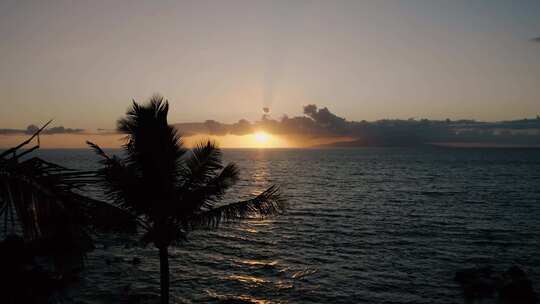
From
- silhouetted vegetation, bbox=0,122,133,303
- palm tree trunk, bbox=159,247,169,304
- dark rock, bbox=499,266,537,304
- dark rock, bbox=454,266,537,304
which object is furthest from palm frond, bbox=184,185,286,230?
dark rock, bbox=499,266,537,304

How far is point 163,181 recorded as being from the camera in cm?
1535

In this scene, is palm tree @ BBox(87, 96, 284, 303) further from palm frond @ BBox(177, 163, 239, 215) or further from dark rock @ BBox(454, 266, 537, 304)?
dark rock @ BBox(454, 266, 537, 304)

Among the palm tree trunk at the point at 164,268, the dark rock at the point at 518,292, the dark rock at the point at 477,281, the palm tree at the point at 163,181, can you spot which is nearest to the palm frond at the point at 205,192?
the palm tree at the point at 163,181

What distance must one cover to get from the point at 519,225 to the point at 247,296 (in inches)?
1483

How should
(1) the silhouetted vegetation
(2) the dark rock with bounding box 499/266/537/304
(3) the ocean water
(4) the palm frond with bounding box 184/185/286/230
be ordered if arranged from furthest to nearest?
(3) the ocean water
(2) the dark rock with bounding box 499/266/537/304
(4) the palm frond with bounding box 184/185/286/230
(1) the silhouetted vegetation

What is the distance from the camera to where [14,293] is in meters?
19.5

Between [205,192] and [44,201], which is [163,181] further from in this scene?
[44,201]

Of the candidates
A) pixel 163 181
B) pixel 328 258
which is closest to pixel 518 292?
pixel 328 258

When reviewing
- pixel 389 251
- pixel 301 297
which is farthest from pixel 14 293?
pixel 389 251

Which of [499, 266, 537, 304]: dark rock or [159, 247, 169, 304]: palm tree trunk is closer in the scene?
[159, 247, 169, 304]: palm tree trunk

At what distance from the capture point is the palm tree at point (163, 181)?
15.1m

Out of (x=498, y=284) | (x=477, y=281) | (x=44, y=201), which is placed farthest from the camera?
(x=477, y=281)

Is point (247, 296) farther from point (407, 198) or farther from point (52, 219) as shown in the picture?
point (407, 198)

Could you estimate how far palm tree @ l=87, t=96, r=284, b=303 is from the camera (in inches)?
594
